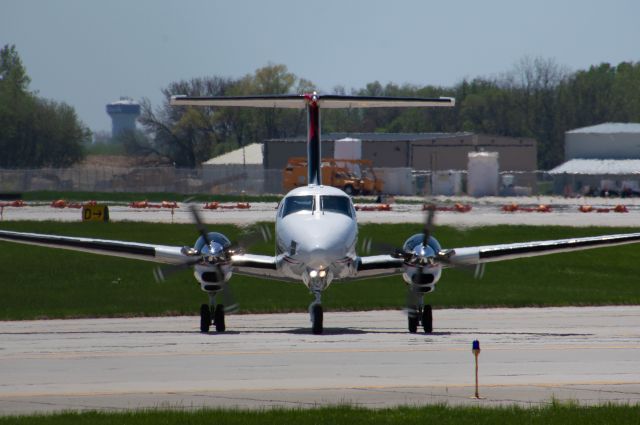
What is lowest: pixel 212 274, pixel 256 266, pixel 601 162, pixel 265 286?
pixel 265 286

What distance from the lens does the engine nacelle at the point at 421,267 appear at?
26.2 m

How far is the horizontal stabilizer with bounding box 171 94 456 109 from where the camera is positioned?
91.0 ft

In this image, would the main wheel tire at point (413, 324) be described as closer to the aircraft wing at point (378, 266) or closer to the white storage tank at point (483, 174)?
the aircraft wing at point (378, 266)

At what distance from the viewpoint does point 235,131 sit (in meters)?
142

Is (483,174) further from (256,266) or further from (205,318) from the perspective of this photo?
(205,318)

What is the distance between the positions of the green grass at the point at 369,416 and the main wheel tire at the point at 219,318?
11.5 meters

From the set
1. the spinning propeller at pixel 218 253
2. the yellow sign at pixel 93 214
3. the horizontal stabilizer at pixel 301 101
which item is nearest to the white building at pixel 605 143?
the yellow sign at pixel 93 214

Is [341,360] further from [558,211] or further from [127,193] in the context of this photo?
[127,193]

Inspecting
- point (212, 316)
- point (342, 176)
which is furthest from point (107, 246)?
point (342, 176)

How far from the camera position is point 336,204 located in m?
26.3

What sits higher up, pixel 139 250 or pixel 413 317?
pixel 139 250

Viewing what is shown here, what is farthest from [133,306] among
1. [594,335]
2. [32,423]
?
[32,423]

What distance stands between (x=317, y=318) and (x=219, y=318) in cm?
274

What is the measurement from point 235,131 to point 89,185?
4354 cm
